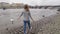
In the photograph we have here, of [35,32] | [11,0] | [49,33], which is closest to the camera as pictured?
[49,33]

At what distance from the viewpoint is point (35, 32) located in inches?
430

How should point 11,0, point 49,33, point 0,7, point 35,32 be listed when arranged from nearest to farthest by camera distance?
point 49,33 < point 35,32 < point 0,7 < point 11,0

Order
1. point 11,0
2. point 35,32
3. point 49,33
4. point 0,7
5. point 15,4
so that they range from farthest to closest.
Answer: point 11,0, point 15,4, point 0,7, point 35,32, point 49,33

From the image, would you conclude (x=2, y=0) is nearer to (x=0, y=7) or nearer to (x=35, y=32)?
(x=0, y=7)

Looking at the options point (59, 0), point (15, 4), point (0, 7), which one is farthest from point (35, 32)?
point (59, 0)

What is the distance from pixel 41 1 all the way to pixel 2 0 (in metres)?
6.14

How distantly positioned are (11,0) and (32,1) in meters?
3.29

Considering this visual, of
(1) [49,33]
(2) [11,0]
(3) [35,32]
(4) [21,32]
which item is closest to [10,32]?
(4) [21,32]

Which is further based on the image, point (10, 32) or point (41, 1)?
point (41, 1)

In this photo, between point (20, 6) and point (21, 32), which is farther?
point (20, 6)

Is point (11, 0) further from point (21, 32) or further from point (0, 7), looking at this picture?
point (21, 32)

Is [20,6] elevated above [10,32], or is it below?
below

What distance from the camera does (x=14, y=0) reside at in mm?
29734

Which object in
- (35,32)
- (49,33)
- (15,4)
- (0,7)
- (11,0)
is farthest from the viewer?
(11,0)
